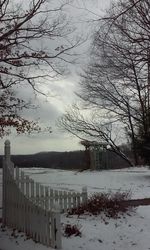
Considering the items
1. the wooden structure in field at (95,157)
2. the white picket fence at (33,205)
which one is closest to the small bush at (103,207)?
the white picket fence at (33,205)

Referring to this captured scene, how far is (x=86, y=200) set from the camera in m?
12.3

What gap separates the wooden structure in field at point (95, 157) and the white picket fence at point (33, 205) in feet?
54.4

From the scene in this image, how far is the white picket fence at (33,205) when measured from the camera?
373 inches

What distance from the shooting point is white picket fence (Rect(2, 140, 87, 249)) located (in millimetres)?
9469

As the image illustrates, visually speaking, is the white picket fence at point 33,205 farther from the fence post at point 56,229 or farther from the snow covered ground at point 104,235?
the snow covered ground at point 104,235

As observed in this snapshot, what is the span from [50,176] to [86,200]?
9495 mm

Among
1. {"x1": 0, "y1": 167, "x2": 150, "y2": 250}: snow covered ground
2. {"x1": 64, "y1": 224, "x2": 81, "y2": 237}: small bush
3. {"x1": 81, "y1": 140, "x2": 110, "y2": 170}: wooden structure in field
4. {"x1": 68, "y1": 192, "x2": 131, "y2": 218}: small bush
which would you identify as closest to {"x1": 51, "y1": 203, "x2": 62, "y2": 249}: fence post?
{"x1": 0, "y1": 167, "x2": 150, "y2": 250}: snow covered ground

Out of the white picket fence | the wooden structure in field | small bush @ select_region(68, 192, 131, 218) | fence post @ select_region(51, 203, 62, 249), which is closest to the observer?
fence post @ select_region(51, 203, 62, 249)

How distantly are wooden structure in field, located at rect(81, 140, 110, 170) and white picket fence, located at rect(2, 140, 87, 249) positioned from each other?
1658 cm

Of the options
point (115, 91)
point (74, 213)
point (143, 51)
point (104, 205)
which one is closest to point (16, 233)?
point (74, 213)

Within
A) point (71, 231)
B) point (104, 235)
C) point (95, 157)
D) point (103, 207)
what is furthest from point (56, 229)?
point (95, 157)

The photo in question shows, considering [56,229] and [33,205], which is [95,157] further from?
[56,229]

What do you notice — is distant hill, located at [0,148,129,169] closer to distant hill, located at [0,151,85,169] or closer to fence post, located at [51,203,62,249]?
distant hill, located at [0,151,85,169]

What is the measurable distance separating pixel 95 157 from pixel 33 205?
754 inches
